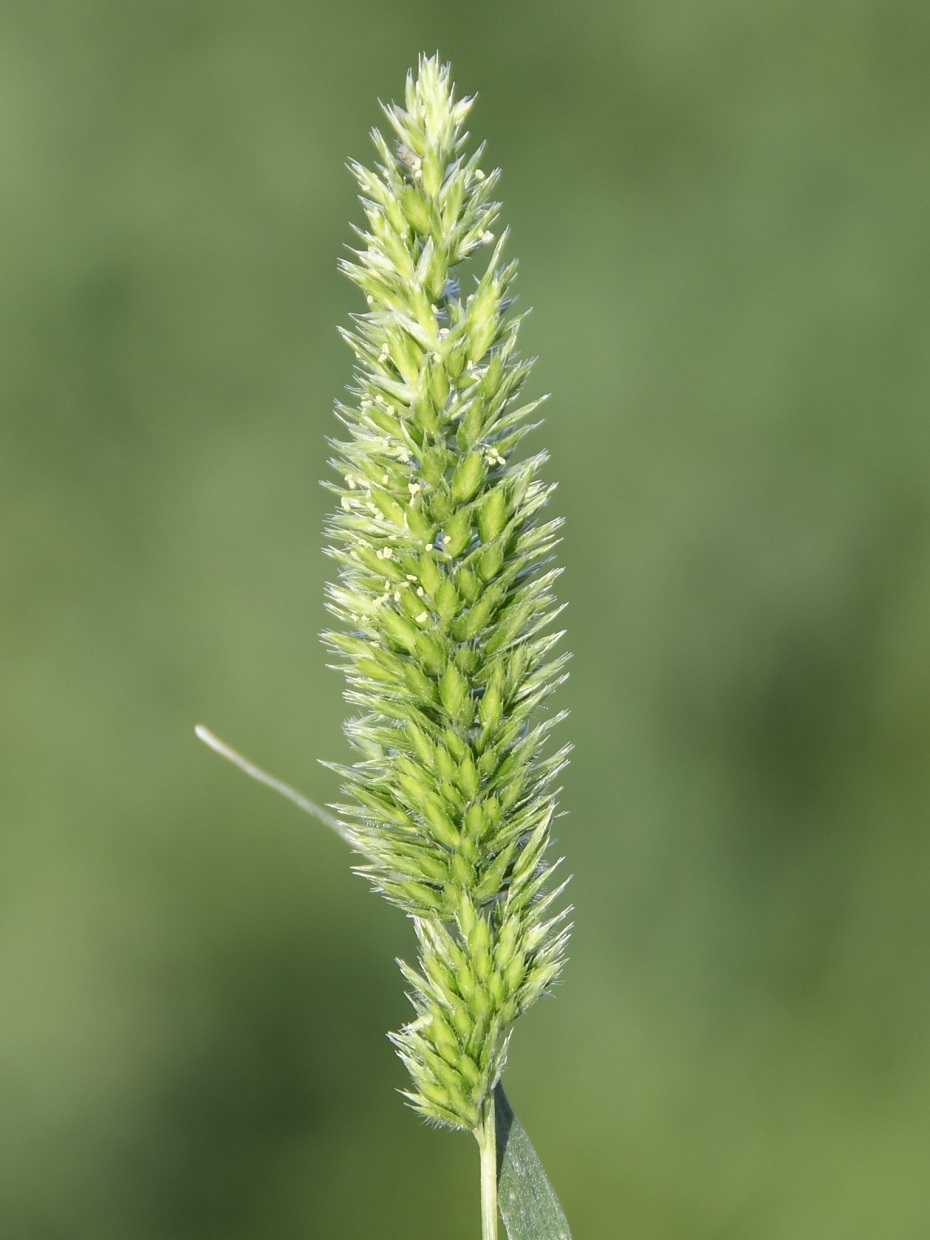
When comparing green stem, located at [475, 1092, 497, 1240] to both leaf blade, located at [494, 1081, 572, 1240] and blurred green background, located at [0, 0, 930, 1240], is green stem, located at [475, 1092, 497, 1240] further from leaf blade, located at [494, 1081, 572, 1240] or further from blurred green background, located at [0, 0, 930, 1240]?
blurred green background, located at [0, 0, 930, 1240]

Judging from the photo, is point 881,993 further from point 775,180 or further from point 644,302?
point 775,180

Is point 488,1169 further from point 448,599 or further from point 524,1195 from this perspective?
point 448,599

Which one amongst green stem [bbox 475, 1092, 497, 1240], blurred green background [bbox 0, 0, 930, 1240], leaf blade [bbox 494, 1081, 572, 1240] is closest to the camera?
green stem [bbox 475, 1092, 497, 1240]

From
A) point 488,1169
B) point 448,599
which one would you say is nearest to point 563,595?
point 448,599

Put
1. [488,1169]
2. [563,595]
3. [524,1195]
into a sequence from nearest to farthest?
[488,1169] → [524,1195] → [563,595]

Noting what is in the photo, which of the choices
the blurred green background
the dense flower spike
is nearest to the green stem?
the dense flower spike

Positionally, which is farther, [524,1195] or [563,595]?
[563,595]

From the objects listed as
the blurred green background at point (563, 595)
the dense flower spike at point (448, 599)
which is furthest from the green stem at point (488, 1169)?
the blurred green background at point (563, 595)
